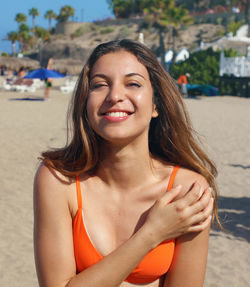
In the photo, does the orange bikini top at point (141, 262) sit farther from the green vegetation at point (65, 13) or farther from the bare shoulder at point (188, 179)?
the green vegetation at point (65, 13)

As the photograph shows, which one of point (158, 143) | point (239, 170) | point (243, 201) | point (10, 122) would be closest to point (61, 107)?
point (10, 122)

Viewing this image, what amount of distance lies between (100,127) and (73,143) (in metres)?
0.23

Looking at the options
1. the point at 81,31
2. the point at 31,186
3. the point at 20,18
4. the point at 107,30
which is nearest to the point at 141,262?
the point at 31,186

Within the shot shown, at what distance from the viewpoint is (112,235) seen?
1.85 m

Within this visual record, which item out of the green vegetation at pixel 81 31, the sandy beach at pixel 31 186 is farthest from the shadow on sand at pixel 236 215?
the green vegetation at pixel 81 31

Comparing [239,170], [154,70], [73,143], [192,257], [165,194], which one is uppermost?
[154,70]

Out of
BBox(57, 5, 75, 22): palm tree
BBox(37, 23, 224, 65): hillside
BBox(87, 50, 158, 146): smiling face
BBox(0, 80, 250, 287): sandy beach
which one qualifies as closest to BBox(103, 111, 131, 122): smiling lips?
BBox(87, 50, 158, 146): smiling face

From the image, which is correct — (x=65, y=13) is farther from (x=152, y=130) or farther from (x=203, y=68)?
(x=152, y=130)

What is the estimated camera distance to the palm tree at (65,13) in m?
95.0

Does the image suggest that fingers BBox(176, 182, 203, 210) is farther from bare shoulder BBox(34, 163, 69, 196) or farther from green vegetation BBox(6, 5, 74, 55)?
green vegetation BBox(6, 5, 74, 55)

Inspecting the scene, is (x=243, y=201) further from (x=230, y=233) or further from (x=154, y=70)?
(x=154, y=70)

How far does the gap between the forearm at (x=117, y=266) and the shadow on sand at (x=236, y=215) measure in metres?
3.29

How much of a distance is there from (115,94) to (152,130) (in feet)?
1.32

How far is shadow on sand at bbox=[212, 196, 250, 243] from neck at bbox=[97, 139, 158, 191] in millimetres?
3107
